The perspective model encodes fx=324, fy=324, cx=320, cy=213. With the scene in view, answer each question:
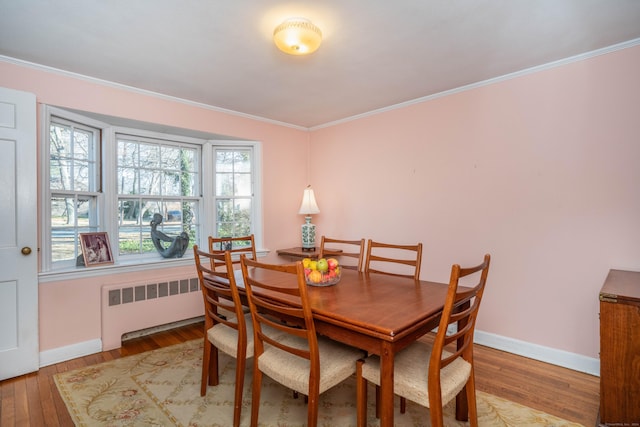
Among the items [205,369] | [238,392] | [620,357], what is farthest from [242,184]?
[620,357]

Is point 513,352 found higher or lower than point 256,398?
lower

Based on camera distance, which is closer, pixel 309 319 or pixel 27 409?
pixel 309 319

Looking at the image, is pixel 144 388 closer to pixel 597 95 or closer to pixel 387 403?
pixel 387 403

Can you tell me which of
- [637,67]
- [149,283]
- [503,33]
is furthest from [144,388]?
[637,67]

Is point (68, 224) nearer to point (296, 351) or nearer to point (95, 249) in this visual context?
point (95, 249)

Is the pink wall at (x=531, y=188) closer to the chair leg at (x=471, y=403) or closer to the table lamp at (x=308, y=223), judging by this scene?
the table lamp at (x=308, y=223)

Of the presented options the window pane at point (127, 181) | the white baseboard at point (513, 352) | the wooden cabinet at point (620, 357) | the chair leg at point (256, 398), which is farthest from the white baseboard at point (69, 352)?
the wooden cabinet at point (620, 357)

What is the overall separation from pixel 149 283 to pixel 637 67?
4327 mm

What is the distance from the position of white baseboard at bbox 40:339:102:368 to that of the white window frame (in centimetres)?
58

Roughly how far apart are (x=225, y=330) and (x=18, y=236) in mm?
1777

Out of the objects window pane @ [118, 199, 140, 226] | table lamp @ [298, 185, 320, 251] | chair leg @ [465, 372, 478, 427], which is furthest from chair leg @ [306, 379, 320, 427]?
window pane @ [118, 199, 140, 226]

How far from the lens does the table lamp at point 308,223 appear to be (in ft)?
13.3

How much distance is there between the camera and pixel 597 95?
2398mm

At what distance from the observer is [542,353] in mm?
2607
